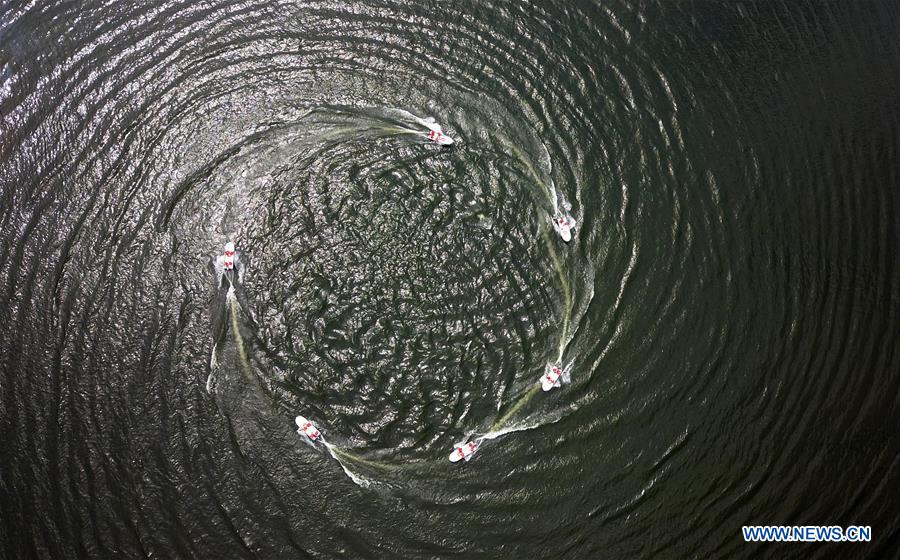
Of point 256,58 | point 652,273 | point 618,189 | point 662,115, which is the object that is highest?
point 256,58

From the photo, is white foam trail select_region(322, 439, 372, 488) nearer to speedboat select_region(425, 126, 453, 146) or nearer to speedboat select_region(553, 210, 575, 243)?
speedboat select_region(553, 210, 575, 243)

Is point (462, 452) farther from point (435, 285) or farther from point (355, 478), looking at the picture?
point (435, 285)

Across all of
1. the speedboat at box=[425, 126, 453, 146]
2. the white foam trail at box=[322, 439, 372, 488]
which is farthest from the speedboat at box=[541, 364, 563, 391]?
the speedboat at box=[425, 126, 453, 146]

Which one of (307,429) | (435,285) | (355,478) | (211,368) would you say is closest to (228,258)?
(211,368)

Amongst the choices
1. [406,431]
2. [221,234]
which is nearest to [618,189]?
[406,431]

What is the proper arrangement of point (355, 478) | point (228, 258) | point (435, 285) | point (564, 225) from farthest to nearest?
point (564, 225) < point (435, 285) < point (228, 258) < point (355, 478)

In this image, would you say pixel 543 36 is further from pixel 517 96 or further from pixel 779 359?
pixel 779 359
